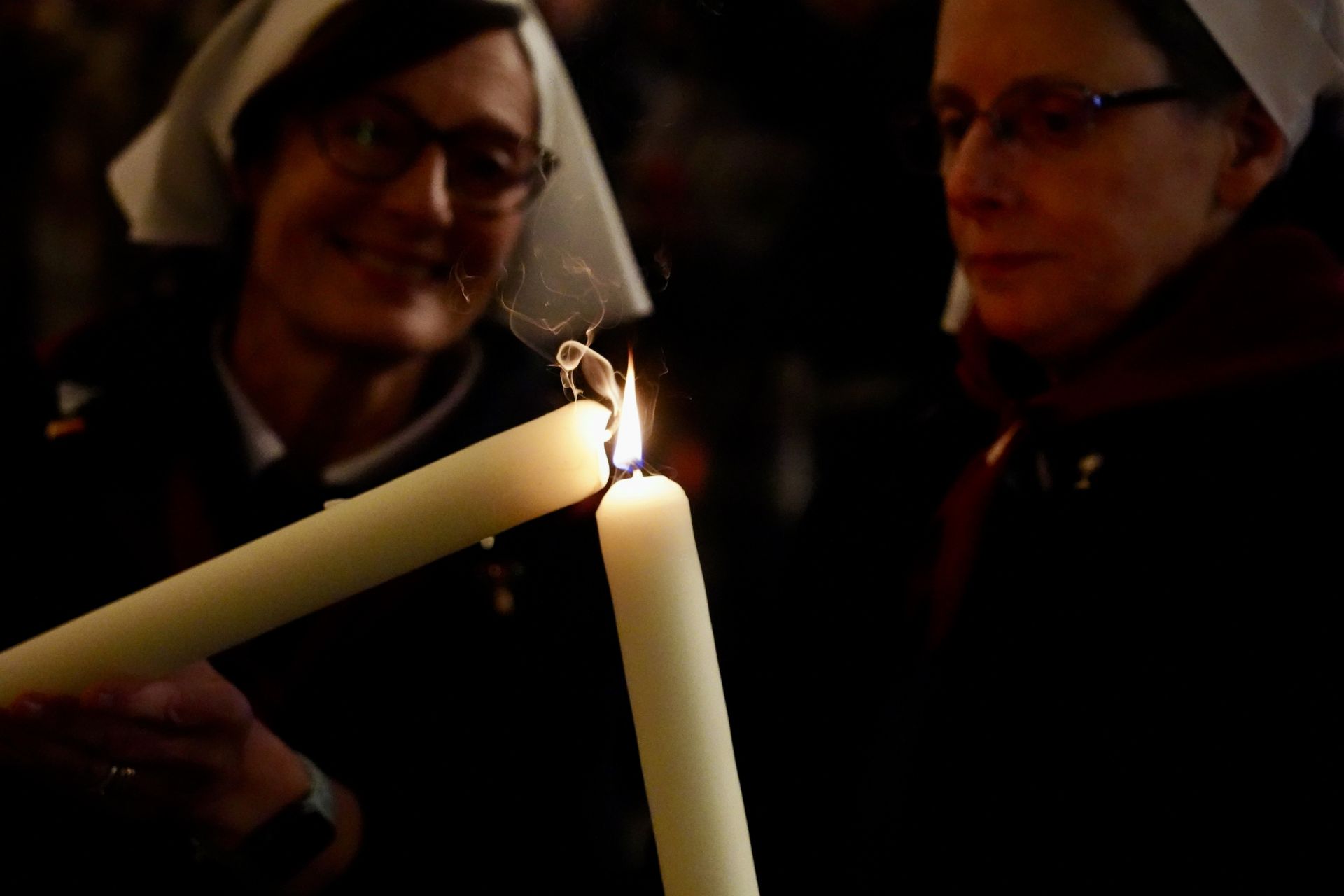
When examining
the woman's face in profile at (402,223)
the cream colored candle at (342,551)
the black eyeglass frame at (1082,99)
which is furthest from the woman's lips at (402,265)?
the cream colored candle at (342,551)

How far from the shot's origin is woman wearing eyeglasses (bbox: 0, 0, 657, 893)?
3.64 feet

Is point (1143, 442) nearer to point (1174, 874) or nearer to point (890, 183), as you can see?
point (1174, 874)

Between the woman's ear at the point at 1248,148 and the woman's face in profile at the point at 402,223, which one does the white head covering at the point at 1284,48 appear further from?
the woman's face in profile at the point at 402,223

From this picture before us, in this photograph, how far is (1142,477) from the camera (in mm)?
910

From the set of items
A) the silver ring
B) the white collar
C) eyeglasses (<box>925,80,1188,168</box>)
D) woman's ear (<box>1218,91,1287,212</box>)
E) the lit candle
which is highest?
eyeglasses (<box>925,80,1188,168</box>)

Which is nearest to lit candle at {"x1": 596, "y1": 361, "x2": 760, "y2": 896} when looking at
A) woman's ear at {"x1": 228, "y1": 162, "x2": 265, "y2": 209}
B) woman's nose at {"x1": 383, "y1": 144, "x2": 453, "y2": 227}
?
woman's nose at {"x1": 383, "y1": 144, "x2": 453, "y2": 227}

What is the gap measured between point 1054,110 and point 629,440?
0.50 meters

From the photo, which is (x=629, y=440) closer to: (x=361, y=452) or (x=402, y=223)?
(x=402, y=223)

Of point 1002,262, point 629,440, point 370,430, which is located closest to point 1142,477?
point 1002,262

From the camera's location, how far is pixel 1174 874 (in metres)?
0.80

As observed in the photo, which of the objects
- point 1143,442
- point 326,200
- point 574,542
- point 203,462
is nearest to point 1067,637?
point 1143,442

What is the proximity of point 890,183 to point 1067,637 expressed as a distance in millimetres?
627

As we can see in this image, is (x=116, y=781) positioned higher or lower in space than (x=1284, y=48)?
lower

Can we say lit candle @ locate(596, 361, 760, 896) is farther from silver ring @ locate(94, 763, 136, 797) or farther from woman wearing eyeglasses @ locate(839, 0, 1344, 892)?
silver ring @ locate(94, 763, 136, 797)
